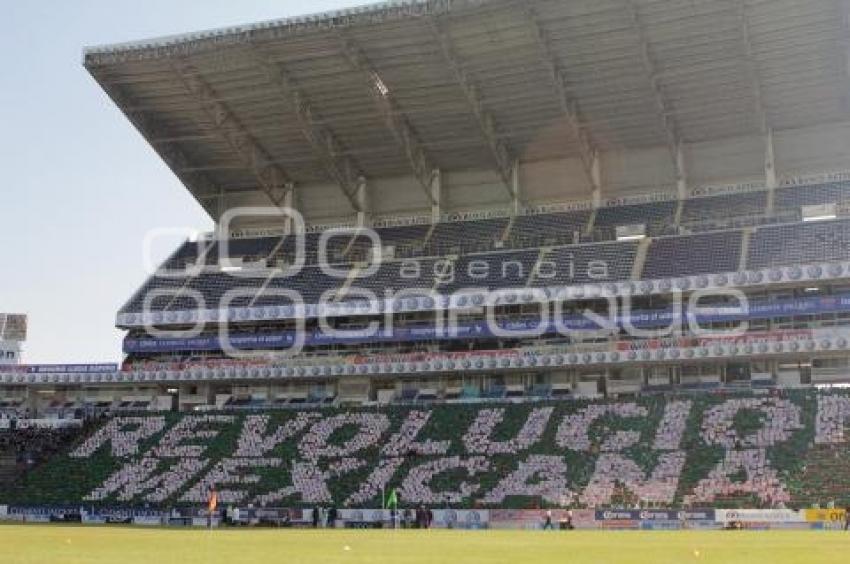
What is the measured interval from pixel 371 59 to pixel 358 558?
48479 millimetres

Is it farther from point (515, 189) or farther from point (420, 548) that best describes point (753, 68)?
point (420, 548)

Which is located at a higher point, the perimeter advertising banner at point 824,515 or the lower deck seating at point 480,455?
the lower deck seating at point 480,455

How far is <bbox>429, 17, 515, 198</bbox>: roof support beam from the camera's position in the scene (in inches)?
2844

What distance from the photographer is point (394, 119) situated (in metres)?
81.5

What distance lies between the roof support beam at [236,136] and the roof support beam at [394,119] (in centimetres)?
1194

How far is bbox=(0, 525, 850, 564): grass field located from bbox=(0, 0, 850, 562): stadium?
862 centimetres

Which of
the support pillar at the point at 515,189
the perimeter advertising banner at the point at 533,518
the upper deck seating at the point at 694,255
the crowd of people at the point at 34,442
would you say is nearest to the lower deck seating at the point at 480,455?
the perimeter advertising banner at the point at 533,518

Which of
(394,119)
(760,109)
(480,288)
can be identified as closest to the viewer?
(760,109)

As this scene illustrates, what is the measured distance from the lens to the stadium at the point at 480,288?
212 feet

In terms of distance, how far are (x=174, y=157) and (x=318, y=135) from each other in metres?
13.9

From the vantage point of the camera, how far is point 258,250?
9281cm

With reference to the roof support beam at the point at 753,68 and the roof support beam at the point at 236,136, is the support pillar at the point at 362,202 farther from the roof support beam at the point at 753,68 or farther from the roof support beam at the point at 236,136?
the roof support beam at the point at 753,68

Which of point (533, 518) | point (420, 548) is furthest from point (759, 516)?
point (420, 548)

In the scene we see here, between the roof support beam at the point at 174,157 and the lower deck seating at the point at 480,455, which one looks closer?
the lower deck seating at the point at 480,455
